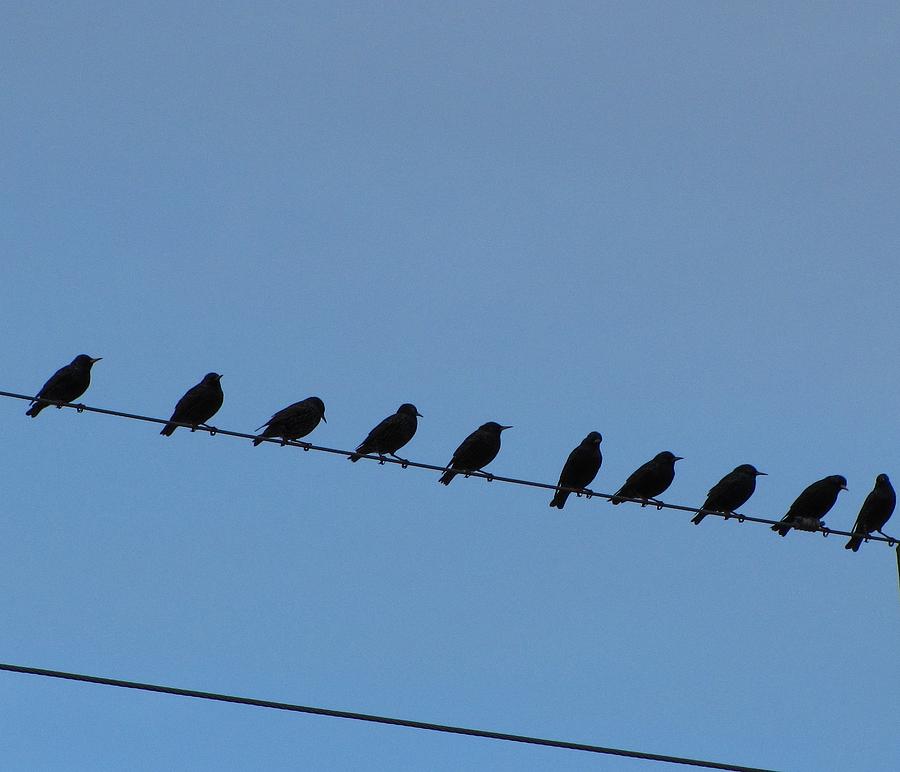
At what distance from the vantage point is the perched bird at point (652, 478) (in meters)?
14.5

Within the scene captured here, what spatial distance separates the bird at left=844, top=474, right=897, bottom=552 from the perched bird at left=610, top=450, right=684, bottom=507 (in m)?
1.80

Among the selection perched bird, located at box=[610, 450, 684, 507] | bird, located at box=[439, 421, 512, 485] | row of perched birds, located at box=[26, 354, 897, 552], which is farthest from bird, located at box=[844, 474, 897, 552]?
bird, located at box=[439, 421, 512, 485]

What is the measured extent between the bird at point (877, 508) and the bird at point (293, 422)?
521 cm

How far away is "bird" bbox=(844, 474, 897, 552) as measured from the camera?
14.5 m

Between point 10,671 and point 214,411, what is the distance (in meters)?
8.18

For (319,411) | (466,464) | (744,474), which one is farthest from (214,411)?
(744,474)

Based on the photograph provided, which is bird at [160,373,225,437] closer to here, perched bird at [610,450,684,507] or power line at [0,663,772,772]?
perched bird at [610,450,684,507]

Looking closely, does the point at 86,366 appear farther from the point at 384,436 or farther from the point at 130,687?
the point at 130,687

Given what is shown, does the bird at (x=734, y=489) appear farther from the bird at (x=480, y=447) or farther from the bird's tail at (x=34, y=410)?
the bird's tail at (x=34, y=410)

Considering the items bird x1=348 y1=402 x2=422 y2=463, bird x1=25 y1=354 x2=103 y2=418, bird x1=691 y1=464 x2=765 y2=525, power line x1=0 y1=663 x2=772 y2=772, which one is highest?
bird x1=691 y1=464 x2=765 y2=525

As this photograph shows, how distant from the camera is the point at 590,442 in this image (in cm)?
1509

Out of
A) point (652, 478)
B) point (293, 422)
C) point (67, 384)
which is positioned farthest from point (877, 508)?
point (67, 384)

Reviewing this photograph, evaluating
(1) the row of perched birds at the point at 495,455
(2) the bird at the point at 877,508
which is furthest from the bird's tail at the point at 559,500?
(2) the bird at the point at 877,508

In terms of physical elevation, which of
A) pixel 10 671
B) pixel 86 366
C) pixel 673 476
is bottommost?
pixel 10 671
